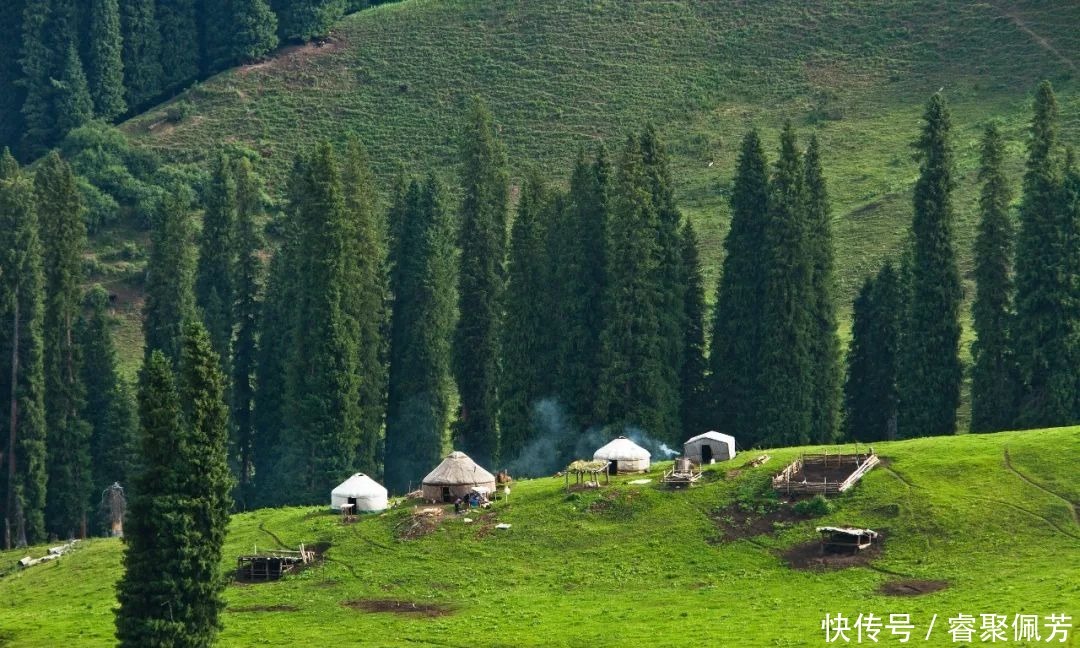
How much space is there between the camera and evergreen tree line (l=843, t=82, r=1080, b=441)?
4835 inches

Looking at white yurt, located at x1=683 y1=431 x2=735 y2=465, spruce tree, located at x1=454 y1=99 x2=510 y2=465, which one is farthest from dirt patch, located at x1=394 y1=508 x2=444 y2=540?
spruce tree, located at x1=454 y1=99 x2=510 y2=465

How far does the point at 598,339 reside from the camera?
131 meters

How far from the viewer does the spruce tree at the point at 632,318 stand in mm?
128500

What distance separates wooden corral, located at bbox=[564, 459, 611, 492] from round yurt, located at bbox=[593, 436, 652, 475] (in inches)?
21.9

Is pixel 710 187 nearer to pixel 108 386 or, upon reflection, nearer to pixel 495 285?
pixel 495 285

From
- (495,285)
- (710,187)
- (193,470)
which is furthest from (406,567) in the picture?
(710,187)

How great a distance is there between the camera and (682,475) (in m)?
109

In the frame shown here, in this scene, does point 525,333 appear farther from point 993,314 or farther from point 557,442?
point 993,314

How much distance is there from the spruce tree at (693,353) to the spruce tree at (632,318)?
10.1 feet

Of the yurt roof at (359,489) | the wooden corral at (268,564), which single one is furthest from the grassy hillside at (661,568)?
the yurt roof at (359,489)

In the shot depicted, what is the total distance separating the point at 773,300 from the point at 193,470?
48806 mm

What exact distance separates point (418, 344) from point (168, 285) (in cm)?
1888

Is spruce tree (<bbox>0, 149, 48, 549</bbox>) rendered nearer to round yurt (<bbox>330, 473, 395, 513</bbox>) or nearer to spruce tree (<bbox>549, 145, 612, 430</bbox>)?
round yurt (<bbox>330, 473, 395, 513</bbox>)

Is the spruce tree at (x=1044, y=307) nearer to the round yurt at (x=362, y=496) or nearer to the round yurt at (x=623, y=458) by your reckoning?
the round yurt at (x=623, y=458)
